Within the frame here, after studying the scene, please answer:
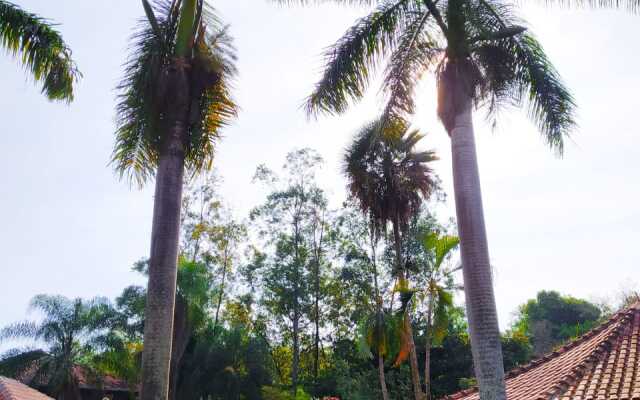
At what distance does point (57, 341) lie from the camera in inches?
1014

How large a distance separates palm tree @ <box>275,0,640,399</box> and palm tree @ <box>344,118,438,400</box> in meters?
9.05

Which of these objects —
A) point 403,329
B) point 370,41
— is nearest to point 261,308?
point 403,329

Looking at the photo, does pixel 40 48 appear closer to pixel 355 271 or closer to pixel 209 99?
pixel 209 99

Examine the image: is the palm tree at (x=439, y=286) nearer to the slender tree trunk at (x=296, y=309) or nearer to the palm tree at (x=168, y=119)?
the palm tree at (x=168, y=119)

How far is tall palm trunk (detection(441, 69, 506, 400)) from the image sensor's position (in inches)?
302

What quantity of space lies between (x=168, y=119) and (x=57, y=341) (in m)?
21.0

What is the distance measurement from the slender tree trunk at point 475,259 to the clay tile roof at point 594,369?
3.34 meters

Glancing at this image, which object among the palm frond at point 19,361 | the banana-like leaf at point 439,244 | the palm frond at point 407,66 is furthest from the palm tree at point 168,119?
the palm frond at point 19,361

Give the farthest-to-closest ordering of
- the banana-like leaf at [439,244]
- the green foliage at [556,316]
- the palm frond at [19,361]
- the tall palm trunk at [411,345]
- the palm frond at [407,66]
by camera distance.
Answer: the green foliage at [556,316]
the palm frond at [19,361]
the tall palm trunk at [411,345]
the banana-like leaf at [439,244]
the palm frond at [407,66]

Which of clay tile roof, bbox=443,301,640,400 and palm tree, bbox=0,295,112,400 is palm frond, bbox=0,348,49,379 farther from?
clay tile roof, bbox=443,301,640,400

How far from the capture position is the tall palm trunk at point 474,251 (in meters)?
7.66

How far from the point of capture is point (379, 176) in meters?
20.1

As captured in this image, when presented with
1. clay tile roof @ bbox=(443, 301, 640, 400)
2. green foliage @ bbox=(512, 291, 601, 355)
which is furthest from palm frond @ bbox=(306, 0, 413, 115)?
green foliage @ bbox=(512, 291, 601, 355)

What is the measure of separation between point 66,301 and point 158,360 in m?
21.3
